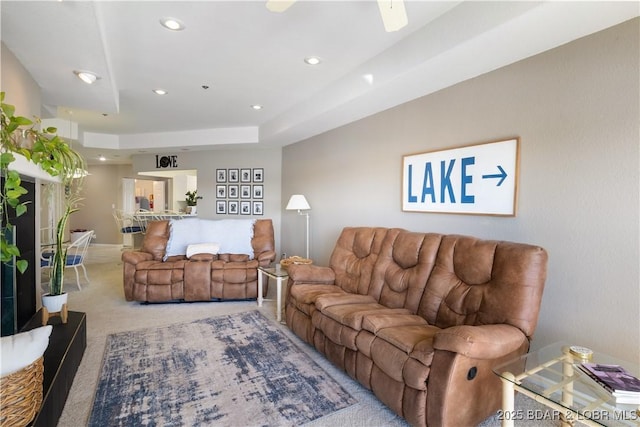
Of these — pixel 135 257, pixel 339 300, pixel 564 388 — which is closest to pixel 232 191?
pixel 135 257

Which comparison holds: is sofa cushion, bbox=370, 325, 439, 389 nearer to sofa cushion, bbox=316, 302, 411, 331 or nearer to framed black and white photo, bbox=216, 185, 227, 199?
sofa cushion, bbox=316, 302, 411, 331

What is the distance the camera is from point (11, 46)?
227 cm

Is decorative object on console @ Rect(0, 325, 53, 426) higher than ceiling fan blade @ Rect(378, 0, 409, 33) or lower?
lower

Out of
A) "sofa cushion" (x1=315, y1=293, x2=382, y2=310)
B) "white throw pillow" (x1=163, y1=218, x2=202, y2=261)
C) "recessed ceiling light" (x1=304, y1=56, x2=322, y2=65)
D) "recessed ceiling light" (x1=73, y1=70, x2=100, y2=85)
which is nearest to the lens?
"sofa cushion" (x1=315, y1=293, x2=382, y2=310)

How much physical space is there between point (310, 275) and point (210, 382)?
129 cm

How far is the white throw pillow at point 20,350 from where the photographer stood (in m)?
1.14

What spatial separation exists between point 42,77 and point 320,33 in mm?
2483

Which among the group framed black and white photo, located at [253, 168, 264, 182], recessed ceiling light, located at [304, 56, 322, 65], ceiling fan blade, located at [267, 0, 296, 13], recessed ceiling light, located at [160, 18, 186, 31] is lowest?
framed black and white photo, located at [253, 168, 264, 182]

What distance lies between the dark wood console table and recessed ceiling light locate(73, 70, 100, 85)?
79.1 inches

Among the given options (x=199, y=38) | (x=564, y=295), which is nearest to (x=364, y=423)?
(x=564, y=295)

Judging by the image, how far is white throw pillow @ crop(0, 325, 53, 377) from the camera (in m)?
1.14

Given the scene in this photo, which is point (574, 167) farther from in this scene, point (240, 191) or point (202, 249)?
point (240, 191)

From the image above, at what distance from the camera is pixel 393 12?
1.60m

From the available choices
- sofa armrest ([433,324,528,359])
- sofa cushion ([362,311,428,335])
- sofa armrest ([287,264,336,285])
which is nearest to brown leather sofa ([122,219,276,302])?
sofa armrest ([287,264,336,285])
